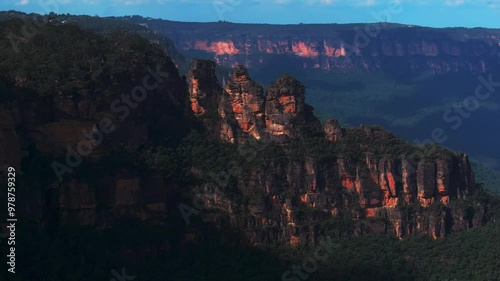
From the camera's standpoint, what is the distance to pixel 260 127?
41375 mm

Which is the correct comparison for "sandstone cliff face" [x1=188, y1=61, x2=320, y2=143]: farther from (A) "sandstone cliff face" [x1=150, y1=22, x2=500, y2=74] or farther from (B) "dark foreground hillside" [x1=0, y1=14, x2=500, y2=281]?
(A) "sandstone cliff face" [x1=150, y1=22, x2=500, y2=74]

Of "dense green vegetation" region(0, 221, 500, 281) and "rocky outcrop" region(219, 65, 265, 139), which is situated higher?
"rocky outcrop" region(219, 65, 265, 139)

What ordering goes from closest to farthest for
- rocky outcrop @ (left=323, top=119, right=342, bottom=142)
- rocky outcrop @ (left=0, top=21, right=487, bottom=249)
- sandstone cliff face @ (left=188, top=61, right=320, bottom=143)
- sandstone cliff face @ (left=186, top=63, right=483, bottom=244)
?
Answer: rocky outcrop @ (left=0, top=21, right=487, bottom=249)
sandstone cliff face @ (left=186, top=63, right=483, bottom=244)
sandstone cliff face @ (left=188, top=61, right=320, bottom=143)
rocky outcrop @ (left=323, top=119, right=342, bottom=142)

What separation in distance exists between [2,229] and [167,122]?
12.2m

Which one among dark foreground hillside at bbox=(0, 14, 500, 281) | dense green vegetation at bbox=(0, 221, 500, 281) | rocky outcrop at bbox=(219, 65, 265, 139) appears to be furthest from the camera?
rocky outcrop at bbox=(219, 65, 265, 139)

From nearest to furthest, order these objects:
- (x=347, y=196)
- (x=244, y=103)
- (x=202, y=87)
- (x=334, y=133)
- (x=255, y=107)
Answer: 1. (x=347, y=196)
2. (x=334, y=133)
3. (x=255, y=107)
4. (x=244, y=103)
5. (x=202, y=87)

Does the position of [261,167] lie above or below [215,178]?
above

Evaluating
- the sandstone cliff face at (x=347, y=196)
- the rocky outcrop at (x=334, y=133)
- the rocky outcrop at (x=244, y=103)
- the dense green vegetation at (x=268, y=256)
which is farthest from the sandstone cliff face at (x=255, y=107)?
the dense green vegetation at (x=268, y=256)

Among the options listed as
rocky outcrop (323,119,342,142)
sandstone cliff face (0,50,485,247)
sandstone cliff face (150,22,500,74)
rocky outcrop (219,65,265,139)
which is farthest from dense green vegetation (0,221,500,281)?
sandstone cliff face (150,22,500,74)

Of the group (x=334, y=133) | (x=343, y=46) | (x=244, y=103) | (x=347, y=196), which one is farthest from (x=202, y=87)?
(x=343, y=46)

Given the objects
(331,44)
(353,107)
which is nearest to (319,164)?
(353,107)

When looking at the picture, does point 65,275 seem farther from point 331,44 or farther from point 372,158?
point 331,44

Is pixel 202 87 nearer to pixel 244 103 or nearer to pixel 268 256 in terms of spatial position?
pixel 244 103

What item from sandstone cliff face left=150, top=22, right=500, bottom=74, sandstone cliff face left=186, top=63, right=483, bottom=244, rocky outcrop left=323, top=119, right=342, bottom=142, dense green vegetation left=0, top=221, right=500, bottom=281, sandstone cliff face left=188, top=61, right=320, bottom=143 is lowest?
dense green vegetation left=0, top=221, right=500, bottom=281
